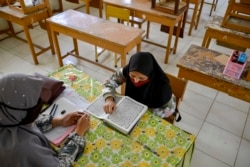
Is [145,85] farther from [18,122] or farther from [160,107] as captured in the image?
[18,122]

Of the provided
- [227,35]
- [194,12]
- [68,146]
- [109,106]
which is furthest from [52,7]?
[68,146]

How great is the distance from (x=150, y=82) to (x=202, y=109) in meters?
1.21

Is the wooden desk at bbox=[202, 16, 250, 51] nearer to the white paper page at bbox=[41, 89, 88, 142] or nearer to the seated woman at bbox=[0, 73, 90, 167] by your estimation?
the white paper page at bbox=[41, 89, 88, 142]

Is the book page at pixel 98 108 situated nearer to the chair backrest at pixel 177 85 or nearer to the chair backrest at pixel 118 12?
the chair backrest at pixel 177 85

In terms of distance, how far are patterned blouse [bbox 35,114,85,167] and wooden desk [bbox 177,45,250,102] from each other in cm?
119

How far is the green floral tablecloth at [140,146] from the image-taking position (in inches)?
42.5

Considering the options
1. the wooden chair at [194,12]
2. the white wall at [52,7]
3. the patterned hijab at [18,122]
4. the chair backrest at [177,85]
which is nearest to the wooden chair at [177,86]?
the chair backrest at [177,85]

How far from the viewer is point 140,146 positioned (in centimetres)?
115

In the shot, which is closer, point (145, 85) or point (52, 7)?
point (145, 85)

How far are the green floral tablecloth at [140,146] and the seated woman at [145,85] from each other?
0.18 meters

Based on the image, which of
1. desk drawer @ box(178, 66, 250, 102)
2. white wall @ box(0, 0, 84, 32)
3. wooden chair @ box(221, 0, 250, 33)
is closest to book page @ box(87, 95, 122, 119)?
desk drawer @ box(178, 66, 250, 102)

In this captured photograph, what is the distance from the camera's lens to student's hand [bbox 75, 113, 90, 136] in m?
1.19

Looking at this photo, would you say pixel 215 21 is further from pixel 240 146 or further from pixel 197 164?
pixel 197 164

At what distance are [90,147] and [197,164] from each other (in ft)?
3.78
